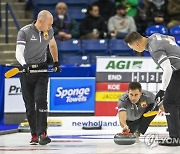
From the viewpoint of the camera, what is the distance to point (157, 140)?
8570mm

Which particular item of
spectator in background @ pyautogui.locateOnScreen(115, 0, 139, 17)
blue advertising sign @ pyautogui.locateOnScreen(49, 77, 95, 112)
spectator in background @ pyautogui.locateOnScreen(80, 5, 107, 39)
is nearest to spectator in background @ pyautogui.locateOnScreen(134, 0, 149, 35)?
spectator in background @ pyautogui.locateOnScreen(115, 0, 139, 17)

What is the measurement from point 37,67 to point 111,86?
3515 millimetres

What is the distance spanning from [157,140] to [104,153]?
4.82ft

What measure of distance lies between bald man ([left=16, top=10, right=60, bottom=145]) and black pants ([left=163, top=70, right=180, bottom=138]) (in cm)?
165

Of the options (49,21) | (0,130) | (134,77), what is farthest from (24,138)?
(134,77)

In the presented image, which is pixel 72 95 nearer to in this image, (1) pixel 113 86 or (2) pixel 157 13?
(1) pixel 113 86

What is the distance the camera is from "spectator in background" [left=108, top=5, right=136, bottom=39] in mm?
15258

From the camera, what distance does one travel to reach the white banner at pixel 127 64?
11.5m

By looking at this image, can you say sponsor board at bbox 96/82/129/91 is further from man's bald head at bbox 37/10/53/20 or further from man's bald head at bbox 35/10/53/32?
man's bald head at bbox 37/10/53/20

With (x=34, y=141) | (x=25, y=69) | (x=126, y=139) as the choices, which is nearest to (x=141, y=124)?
(x=126, y=139)

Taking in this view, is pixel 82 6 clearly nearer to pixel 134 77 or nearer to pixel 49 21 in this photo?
pixel 134 77

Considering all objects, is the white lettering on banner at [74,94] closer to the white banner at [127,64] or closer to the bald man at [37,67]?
the white banner at [127,64]

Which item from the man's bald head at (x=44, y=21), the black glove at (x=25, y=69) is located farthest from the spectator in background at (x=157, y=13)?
the black glove at (x=25, y=69)

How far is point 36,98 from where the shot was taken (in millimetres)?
8461
